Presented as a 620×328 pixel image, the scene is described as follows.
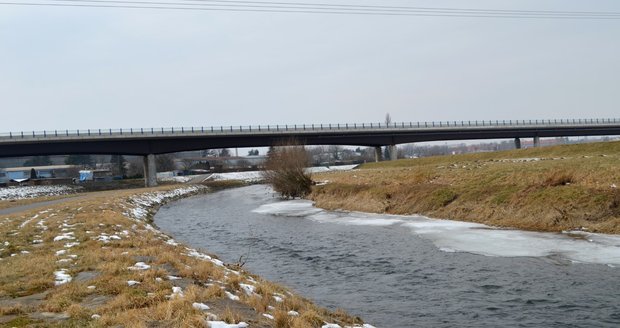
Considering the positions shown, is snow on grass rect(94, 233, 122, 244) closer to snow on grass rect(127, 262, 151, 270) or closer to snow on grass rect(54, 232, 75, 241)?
snow on grass rect(54, 232, 75, 241)

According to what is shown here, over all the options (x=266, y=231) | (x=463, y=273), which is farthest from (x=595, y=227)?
(x=266, y=231)

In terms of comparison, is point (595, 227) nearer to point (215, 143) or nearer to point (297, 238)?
point (297, 238)

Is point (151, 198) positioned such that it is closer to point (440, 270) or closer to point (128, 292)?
point (440, 270)

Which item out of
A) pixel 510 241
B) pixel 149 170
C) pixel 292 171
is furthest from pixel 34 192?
pixel 510 241

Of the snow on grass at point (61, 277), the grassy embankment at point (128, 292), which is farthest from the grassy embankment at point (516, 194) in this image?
the snow on grass at point (61, 277)

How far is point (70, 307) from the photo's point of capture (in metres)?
9.03

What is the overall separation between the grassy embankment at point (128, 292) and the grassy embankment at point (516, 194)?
1444 cm

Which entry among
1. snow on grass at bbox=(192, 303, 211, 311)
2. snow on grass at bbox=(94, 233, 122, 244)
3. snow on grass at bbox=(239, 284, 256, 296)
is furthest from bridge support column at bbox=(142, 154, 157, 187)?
snow on grass at bbox=(192, 303, 211, 311)

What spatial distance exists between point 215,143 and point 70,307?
8385cm

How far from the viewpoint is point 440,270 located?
15.8 m

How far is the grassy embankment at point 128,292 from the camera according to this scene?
334 inches

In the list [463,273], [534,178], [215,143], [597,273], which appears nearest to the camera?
[597,273]

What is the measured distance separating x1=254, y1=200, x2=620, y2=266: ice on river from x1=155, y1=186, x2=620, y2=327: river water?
0.03 metres

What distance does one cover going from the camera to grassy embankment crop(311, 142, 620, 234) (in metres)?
21.1
